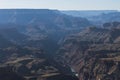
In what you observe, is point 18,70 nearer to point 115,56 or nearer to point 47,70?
point 47,70

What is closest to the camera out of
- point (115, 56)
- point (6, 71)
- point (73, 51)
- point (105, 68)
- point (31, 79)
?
point (6, 71)

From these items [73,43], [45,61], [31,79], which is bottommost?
[31,79]

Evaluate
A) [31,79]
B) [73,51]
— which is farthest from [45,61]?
[73,51]

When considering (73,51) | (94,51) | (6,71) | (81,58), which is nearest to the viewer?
(6,71)

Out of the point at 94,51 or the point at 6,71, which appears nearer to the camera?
the point at 6,71

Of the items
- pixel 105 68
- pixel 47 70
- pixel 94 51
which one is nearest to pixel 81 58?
pixel 94 51

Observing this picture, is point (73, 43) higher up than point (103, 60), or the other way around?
point (73, 43)

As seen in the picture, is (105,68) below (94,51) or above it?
below

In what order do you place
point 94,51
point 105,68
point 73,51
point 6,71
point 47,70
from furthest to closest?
point 73,51
point 94,51
point 105,68
point 47,70
point 6,71

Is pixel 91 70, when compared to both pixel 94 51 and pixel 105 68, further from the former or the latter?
pixel 94 51
